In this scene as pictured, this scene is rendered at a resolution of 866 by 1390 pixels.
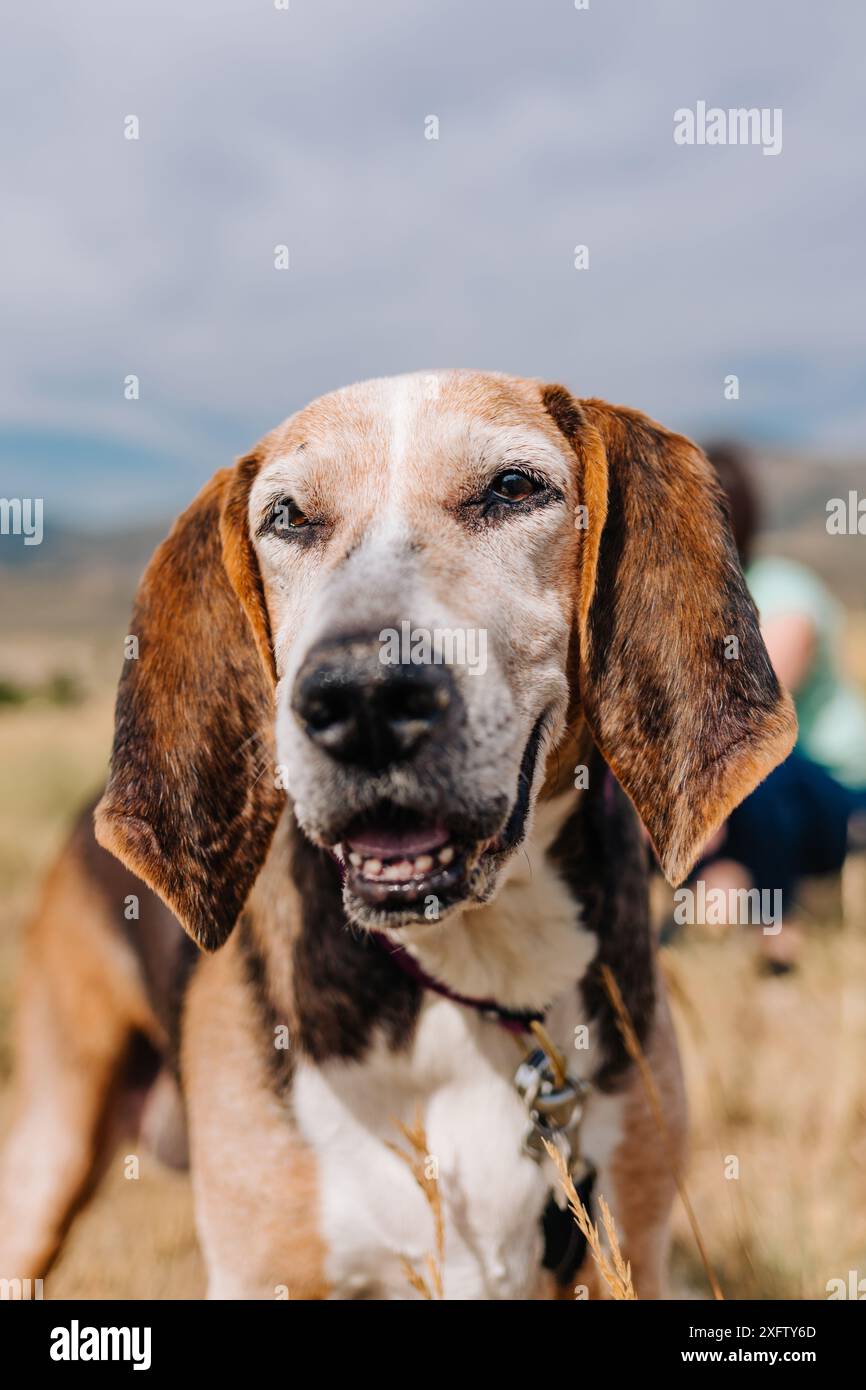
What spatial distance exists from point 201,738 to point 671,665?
1.05 meters

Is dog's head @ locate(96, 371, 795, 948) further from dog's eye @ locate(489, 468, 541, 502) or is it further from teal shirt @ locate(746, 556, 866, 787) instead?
teal shirt @ locate(746, 556, 866, 787)

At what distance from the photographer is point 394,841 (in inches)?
86.9

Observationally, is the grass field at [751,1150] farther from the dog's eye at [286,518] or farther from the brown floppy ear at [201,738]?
the dog's eye at [286,518]

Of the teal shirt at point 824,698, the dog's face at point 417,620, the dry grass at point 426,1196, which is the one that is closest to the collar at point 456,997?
the dry grass at point 426,1196

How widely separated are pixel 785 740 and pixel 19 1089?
99.1 inches

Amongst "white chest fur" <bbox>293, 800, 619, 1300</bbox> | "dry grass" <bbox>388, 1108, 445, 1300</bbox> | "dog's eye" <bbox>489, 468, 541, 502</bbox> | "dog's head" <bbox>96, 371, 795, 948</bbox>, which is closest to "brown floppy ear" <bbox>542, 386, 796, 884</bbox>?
"dog's head" <bbox>96, 371, 795, 948</bbox>

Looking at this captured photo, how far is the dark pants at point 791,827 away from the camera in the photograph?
5996 millimetres

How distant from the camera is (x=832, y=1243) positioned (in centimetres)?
350

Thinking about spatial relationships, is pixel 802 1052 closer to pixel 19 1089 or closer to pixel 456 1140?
pixel 456 1140

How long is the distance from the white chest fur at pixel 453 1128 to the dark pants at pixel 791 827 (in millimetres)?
3558

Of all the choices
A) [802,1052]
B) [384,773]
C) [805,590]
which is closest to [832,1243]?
[802,1052]

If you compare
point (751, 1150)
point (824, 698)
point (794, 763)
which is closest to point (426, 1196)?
point (751, 1150)

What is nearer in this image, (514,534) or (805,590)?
(514,534)
